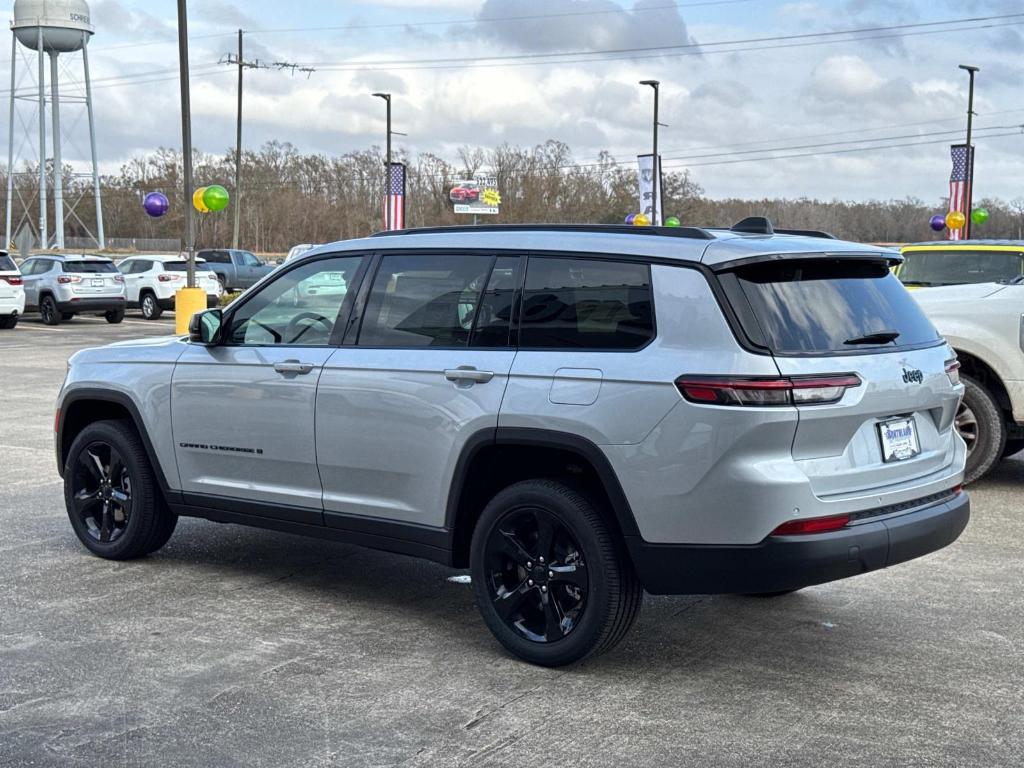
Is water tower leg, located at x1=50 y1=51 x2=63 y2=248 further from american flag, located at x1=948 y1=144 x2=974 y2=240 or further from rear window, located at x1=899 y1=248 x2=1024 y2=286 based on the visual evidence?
rear window, located at x1=899 y1=248 x2=1024 y2=286

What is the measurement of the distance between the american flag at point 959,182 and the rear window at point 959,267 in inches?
1418

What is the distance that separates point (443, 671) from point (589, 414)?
1.22 m

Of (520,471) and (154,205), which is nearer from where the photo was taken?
(520,471)

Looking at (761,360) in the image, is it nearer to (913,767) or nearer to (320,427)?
(913,767)

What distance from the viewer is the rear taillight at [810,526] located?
4602 mm

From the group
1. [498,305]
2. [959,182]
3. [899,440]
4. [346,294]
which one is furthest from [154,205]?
[899,440]

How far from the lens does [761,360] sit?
181 inches

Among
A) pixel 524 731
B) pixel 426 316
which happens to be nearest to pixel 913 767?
pixel 524 731

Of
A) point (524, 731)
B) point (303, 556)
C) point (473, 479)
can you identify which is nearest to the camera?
point (524, 731)

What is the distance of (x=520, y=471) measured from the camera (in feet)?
17.5

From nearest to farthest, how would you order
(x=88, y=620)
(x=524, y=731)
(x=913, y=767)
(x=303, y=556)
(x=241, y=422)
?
(x=913, y=767) → (x=524, y=731) → (x=88, y=620) → (x=241, y=422) → (x=303, y=556)

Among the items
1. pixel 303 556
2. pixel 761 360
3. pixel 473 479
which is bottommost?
pixel 303 556

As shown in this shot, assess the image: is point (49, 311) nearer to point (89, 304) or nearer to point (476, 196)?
point (89, 304)

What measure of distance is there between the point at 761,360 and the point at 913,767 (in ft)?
4.86
